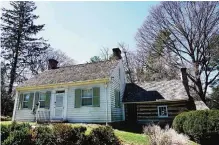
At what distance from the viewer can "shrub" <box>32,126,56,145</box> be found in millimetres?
9205

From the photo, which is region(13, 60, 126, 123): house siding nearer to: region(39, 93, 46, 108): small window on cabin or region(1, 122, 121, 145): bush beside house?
region(39, 93, 46, 108): small window on cabin

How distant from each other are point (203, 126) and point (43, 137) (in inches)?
319

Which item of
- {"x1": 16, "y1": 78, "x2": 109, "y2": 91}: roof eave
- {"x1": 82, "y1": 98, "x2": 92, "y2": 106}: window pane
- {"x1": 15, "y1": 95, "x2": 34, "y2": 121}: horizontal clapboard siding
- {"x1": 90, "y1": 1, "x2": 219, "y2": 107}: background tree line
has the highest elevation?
{"x1": 90, "y1": 1, "x2": 219, "y2": 107}: background tree line

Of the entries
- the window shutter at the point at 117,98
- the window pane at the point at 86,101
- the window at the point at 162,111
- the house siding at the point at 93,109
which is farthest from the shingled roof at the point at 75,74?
the window at the point at 162,111

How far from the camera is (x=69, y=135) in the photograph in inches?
362

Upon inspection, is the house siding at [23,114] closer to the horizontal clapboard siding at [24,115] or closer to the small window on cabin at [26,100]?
the horizontal clapboard siding at [24,115]

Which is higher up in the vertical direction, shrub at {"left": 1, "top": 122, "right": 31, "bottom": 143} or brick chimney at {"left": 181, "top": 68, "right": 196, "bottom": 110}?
brick chimney at {"left": 181, "top": 68, "right": 196, "bottom": 110}

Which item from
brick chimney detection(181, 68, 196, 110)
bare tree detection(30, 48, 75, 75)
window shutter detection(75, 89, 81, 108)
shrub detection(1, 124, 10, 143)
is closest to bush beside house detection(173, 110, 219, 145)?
brick chimney detection(181, 68, 196, 110)

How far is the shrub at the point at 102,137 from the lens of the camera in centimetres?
909

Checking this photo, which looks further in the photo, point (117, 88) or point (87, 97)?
point (117, 88)

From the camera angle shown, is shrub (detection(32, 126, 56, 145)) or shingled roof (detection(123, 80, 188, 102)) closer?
shrub (detection(32, 126, 56, 145))

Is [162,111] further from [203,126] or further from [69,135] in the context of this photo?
[69,135]

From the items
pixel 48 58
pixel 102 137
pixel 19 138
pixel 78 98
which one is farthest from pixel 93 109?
pixel 48 58

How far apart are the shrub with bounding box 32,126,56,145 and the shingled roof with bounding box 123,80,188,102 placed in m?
9.86
